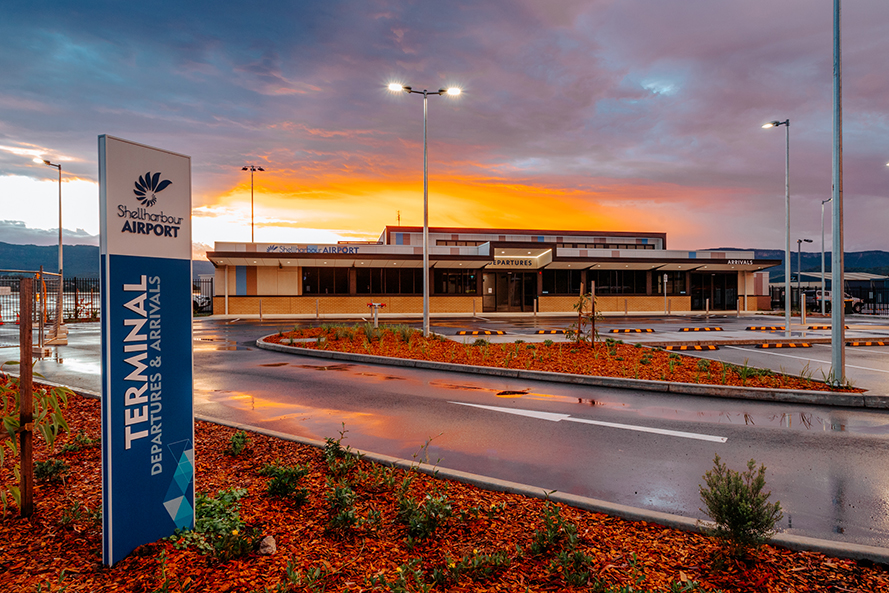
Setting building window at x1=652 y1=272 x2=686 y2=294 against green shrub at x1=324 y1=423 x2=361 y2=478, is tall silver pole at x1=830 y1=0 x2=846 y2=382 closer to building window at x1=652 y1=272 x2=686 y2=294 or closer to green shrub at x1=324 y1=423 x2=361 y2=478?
green shrub at x1=324 y1=423 x2=361 y2=478

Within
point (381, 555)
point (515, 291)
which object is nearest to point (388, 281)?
point (515, 291)

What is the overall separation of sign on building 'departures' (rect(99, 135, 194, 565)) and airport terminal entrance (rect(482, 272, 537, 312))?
3544 centimetres

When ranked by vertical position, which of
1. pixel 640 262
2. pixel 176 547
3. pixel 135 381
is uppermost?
pixel 640 262

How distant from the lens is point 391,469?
4.67 m

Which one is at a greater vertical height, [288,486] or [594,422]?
[288,486]

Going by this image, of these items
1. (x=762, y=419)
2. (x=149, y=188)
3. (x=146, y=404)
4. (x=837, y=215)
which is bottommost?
(x=762, y=419)

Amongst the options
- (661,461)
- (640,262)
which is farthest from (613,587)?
(640,262)

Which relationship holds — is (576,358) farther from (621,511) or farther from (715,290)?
(715,290)

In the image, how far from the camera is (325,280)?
117 ft

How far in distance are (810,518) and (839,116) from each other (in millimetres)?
8409

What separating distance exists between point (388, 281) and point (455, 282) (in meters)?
5.08

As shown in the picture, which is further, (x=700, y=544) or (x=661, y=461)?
(x=661, y=461)

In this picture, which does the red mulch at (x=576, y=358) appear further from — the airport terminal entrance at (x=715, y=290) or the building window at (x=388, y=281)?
the airport terminal entrance at (x=715, y=290)

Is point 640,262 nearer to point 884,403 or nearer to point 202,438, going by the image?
point 884,403
